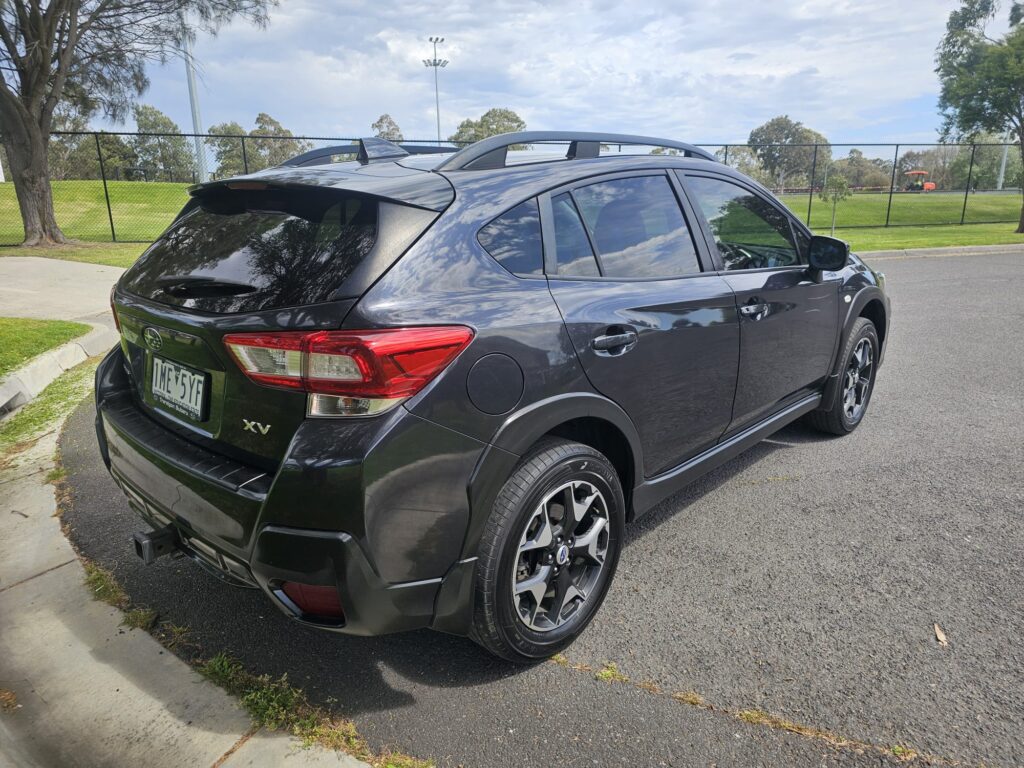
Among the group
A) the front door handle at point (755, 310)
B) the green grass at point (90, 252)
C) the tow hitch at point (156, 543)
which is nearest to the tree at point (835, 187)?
the green grass at point (90, 252)

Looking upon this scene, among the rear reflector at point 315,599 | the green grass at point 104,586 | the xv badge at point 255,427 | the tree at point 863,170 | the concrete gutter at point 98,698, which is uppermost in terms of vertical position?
the tree at point 863,170

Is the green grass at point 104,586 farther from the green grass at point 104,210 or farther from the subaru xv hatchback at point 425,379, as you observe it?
the green grass at point 104,210

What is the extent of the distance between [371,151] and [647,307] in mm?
1329

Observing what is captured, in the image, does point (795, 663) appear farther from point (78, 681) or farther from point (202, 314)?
point (78, 681)

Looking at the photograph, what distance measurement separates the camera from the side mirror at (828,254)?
11.8ft

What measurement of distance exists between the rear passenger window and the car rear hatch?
0.71 metres

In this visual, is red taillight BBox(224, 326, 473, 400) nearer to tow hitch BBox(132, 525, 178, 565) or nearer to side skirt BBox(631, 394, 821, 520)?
tow hitch BBox(132, 525, 178, 565)

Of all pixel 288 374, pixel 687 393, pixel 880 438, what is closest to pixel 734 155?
pixel 880 438

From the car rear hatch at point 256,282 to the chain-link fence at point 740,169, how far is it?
14.1 m

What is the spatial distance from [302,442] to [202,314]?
59 centimetres

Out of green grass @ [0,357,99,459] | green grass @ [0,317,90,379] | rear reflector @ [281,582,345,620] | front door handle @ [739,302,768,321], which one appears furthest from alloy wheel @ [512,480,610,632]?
green grass @ [0,317,90,379]

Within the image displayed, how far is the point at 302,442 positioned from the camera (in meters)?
1.88

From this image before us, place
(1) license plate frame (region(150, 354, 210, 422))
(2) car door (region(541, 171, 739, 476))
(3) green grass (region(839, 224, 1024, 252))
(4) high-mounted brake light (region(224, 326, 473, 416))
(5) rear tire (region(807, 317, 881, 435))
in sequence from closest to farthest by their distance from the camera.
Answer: (4) high-mounted brake light (region(224, 326, 473, 416)) → (1) license plate frame (region(150, 354, 210, 422)) → (2) car door (region(541, 171, 739, 476)) → (5) rear tire (region(807, 317, 881, 435)) → (3) green grass (region(839, 224, 1024, 252))

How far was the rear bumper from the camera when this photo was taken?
185 cm
